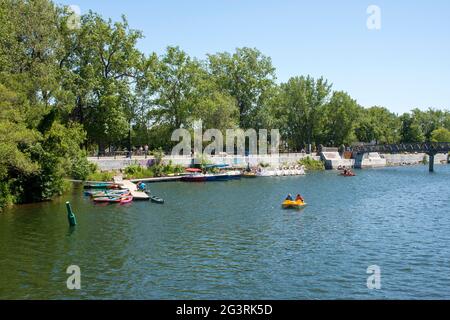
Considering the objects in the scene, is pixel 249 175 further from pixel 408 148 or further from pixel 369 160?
pixel 369 160

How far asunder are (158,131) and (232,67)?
26.3 m

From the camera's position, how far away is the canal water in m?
22.3

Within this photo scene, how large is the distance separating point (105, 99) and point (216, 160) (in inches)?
913

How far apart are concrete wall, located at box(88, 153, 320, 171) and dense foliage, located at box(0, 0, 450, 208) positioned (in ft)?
11.5

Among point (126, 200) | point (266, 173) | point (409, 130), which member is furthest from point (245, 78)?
point (409, 130)

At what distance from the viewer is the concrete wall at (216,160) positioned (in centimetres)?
7359

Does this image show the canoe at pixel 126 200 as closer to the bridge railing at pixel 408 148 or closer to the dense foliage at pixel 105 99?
the dense foliage at pixel 105 99

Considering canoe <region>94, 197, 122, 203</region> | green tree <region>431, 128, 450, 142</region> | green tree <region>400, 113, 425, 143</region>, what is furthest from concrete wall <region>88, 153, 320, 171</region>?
green tree <region>431, 128, 450, 142</region>

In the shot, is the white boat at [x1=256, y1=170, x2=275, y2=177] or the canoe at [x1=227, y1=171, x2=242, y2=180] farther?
the white boat at [x1=256, y1=170, x2=275, y2=177]

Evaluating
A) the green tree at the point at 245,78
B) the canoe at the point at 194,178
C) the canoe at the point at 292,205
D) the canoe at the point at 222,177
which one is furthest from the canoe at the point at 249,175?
the canoe at the point at 292,205

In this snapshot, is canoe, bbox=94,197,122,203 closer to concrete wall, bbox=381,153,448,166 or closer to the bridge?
the bridge

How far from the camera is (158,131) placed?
93688mm
